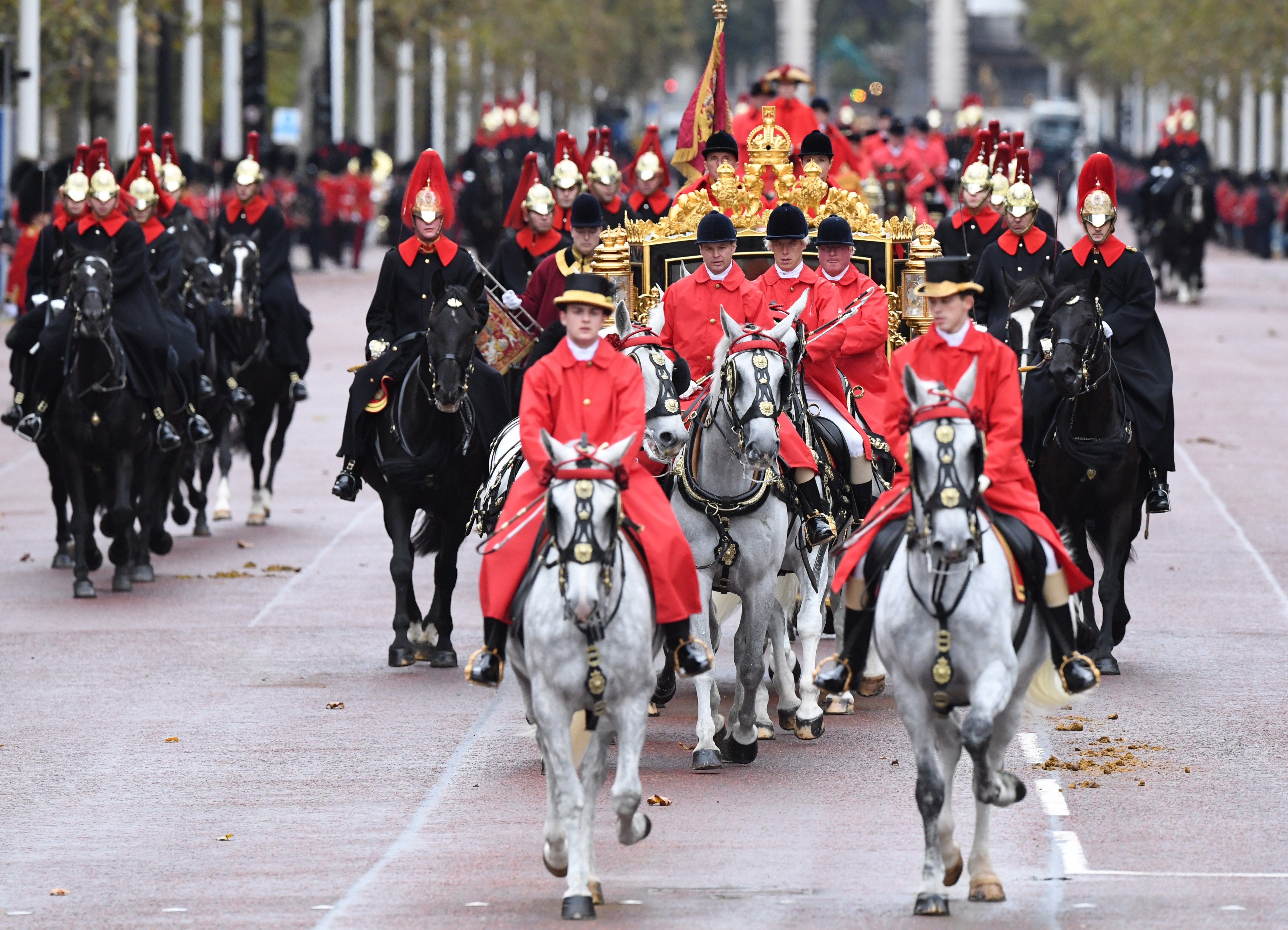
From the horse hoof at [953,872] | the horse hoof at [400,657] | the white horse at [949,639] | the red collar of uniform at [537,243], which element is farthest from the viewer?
the red collar of uniform at [537,243]

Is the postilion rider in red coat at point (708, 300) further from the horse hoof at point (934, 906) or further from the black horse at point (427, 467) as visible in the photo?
the horse hoof at point (934, 906)

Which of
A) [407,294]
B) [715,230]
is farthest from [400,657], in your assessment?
[715,230]

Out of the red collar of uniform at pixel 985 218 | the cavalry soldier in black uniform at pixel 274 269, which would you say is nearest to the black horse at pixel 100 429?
the cavalry soldier in black uniform at pixel 274 269

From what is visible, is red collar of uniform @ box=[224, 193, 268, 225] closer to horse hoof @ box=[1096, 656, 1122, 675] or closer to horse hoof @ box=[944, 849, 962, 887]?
horse hoof @ box=[1096, 656, 1122, 675]

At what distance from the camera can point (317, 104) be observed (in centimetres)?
5291

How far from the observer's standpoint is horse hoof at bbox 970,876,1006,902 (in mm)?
9336

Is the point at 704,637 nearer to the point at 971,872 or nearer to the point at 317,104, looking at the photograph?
the point at 971,872

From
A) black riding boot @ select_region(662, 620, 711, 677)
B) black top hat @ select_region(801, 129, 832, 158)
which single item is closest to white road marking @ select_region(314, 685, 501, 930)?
black riding boot @ select_region(662, 620, 711, 677)

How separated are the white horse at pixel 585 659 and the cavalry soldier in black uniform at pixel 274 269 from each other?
10947mm

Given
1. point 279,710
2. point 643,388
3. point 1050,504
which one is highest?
point 643,388

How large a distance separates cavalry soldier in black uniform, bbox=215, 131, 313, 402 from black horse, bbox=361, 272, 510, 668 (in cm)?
553

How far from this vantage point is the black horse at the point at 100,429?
16.5m

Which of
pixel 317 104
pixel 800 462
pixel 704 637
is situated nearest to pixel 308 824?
pixel 704 637

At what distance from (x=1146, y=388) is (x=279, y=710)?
527 centimetres
